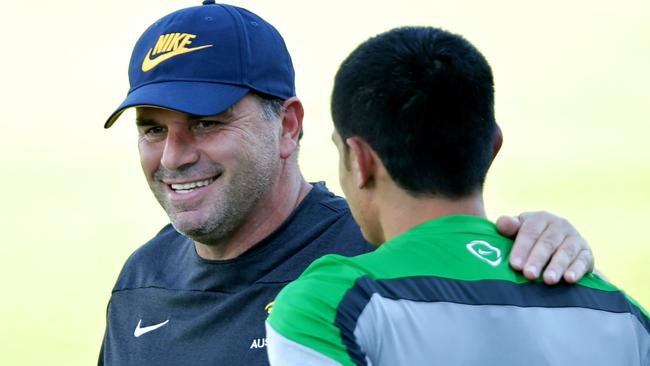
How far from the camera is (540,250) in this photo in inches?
62.7

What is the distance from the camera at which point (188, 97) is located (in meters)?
2.24

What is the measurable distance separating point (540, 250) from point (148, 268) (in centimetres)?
119

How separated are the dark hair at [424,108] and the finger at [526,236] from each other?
0.10m

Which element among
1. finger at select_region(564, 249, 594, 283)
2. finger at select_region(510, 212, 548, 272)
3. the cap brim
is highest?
the cap brim

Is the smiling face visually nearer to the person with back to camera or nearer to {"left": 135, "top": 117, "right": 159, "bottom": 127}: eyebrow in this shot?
{"left": 135, "top": 117, "right": 159, "bottom": 127}: eyebrow

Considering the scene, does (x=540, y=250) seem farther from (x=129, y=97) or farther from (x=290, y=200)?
(x=129, y=97)

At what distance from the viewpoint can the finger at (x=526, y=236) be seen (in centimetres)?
155

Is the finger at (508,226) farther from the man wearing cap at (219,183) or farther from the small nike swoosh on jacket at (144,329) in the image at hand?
the small nike swoosh on jacket at (144,329)

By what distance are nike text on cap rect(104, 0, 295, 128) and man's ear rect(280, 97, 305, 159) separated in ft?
0.08

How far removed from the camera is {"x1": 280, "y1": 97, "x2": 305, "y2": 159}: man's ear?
242 centimetres

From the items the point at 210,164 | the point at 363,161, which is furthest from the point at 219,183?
the point at 363,161

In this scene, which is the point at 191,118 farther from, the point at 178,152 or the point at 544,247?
the point at 544,247

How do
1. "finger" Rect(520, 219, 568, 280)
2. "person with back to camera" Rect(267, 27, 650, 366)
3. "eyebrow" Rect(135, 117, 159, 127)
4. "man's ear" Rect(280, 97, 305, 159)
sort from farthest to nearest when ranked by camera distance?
1. "man's ear" Rect(280, 97, 305, 159)
2. "eyebrow" Rect(135, 117, 159, 127)
3. "finger" Rect(520, 219, 568, 280)
4. "person with back to camera" Rect(267, 27, 650, 366)

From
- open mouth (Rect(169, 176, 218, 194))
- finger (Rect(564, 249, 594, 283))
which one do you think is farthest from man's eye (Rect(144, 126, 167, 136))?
finger (Rect(564, 249, 594, 283))
